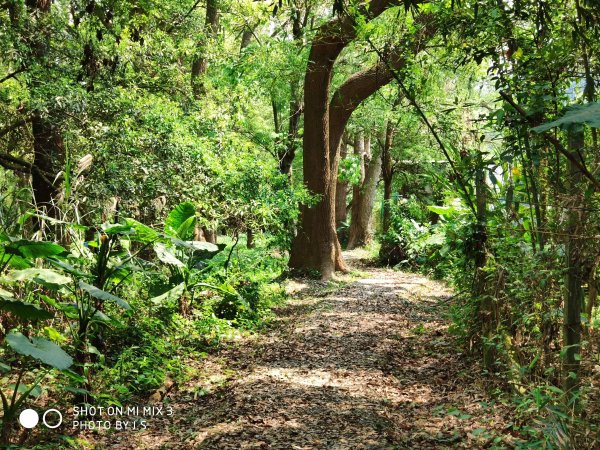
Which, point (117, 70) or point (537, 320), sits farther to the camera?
point (117, 70)

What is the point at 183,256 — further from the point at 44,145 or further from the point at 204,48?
the point at 204,48

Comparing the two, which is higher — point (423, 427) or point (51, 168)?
point (51, 168)

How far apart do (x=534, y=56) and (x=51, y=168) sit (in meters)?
7.44

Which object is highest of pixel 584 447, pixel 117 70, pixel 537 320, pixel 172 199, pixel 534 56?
pixel 117 70

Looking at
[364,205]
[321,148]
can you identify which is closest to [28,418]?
Result: [321,148]

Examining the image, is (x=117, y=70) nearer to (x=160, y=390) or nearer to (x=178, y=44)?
(x=178, y=44)

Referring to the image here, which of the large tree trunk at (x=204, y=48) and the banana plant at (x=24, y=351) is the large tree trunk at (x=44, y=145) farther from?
the banana plant at (x=24, y=351)

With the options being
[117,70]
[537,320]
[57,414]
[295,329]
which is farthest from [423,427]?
[117,70]

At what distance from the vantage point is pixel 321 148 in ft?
41.4

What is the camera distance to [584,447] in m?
3.25

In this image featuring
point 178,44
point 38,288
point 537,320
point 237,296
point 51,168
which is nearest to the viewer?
point 537,320

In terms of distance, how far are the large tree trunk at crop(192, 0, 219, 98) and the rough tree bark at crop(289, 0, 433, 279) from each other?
2.56m

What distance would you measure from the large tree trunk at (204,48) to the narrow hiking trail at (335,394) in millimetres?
6514

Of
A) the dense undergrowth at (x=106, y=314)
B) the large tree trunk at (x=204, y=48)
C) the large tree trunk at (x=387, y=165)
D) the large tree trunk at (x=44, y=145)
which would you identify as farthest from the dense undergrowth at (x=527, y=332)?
the large tree trunk at (x=387, y=165)
